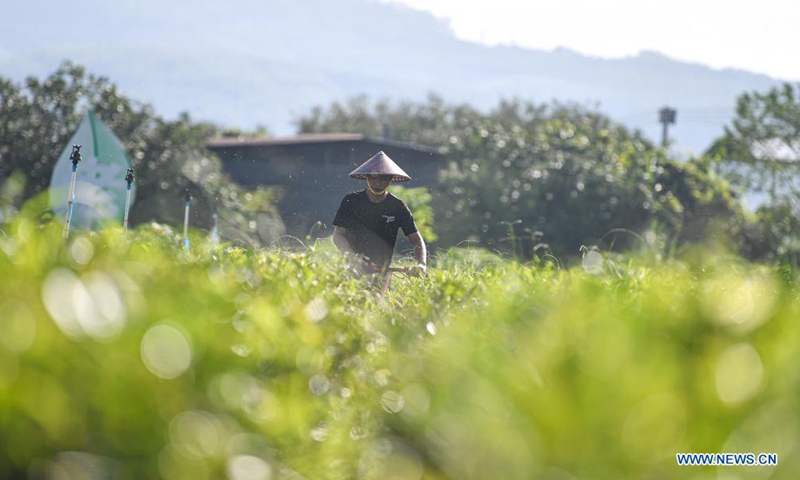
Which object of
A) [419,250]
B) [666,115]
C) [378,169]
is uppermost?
[378,169]

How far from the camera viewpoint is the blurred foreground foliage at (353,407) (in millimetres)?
2191

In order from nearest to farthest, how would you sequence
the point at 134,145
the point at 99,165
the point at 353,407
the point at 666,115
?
the point at 353,407 < the point at 99,165 < the point at 134,145 < the point at 666,115

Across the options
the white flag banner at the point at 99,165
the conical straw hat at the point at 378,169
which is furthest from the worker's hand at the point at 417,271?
the white flag banner at the point at 99,165

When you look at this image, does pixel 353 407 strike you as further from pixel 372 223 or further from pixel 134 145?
pixel 134 145

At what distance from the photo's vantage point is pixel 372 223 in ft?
26.4

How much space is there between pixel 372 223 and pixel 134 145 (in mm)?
28323

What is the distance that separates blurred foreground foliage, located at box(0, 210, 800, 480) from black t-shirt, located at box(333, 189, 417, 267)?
479 cm

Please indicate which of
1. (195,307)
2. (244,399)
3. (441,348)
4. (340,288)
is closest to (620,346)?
(441,348)

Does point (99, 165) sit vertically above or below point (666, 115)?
above

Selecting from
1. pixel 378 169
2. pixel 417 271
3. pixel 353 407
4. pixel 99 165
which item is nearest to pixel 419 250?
pixel 378 169

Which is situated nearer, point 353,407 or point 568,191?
point 353,407

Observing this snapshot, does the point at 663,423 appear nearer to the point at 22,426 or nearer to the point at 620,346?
the point at 620,346

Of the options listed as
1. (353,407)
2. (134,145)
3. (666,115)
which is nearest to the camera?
(353,407)

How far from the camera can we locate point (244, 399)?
2.49 m
